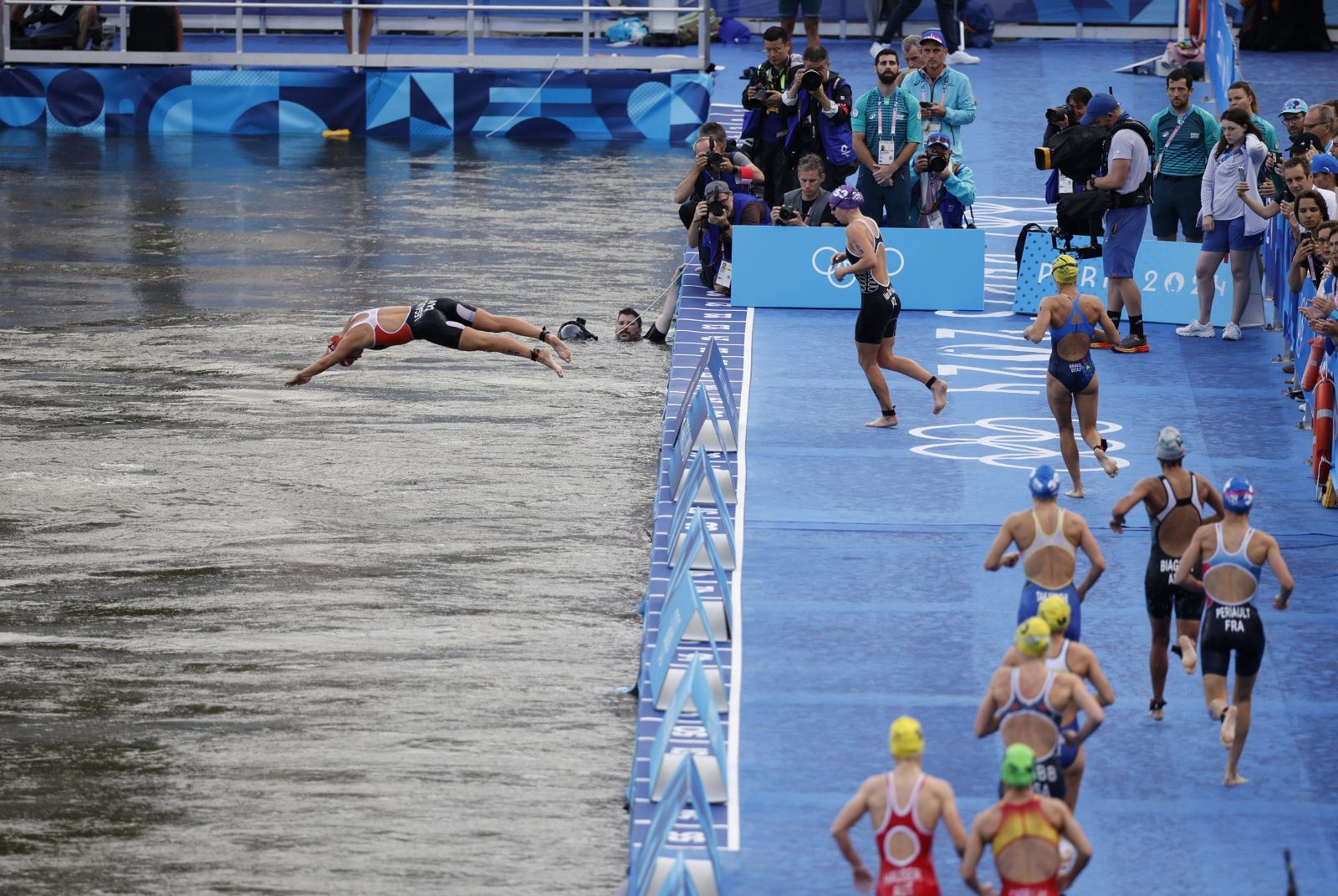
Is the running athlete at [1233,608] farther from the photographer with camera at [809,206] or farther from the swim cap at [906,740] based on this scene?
the photographer with camera at [809,206]

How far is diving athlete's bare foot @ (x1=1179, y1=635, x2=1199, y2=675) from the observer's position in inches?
415

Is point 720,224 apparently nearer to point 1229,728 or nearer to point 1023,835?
point 1229,728

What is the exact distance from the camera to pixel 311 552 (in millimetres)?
14016

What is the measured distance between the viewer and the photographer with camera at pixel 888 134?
783 inches

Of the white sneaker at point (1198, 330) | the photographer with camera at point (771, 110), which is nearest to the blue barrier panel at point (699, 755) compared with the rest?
the white sneaker at point (1198, 330)

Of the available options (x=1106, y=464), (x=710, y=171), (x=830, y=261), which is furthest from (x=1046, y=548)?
(x=710, y=171)

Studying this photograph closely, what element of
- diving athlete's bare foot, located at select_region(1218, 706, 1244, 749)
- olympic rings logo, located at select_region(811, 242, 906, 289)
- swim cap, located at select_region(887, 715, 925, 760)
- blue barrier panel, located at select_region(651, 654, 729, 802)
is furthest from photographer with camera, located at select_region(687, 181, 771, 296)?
swim cap, located at select_region(887, 715, 925, 760)

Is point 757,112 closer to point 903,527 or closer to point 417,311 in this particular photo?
A: point 417,311

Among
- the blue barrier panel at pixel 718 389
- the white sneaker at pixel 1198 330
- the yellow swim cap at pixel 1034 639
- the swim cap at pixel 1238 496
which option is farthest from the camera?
the white sneaker at pixel 1198 330

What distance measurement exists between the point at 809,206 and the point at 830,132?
138 cm

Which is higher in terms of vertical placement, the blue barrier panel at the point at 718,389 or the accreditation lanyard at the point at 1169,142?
the accreditation lanyard at the point at 1169,142

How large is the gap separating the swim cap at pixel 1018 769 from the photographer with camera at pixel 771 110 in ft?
44.6

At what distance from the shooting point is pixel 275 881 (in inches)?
372

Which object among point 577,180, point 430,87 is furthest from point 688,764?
point 430,87
